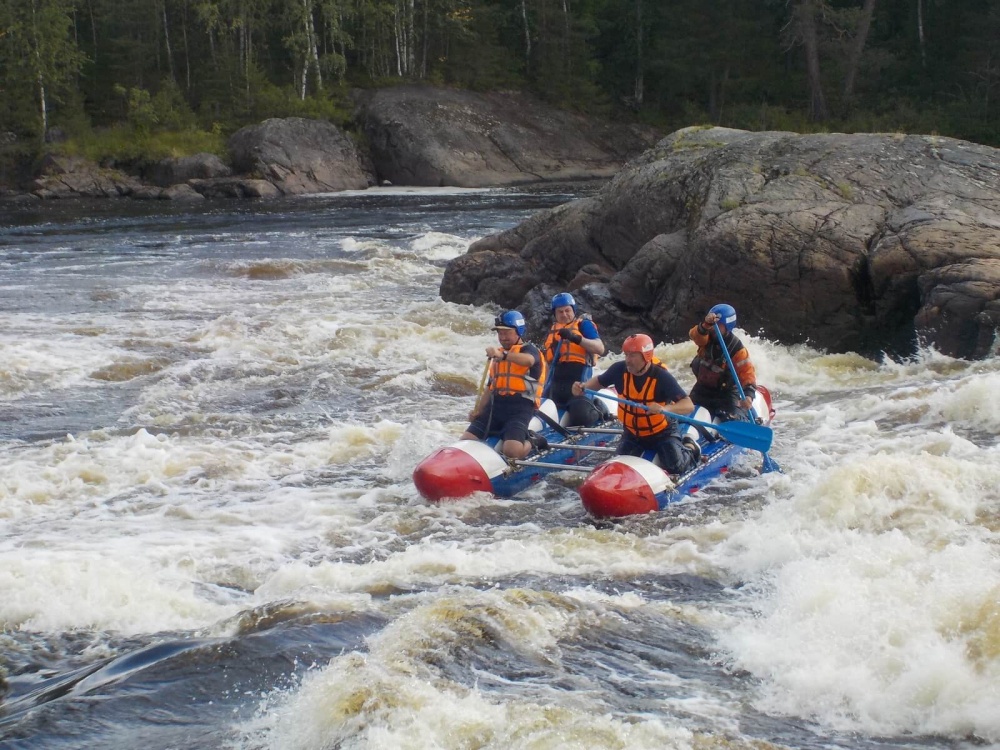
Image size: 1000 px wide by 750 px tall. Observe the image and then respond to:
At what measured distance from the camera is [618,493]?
8.06 meters

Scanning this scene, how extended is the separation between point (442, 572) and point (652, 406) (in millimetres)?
2257

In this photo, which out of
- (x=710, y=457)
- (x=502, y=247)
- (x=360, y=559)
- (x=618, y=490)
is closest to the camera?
(x=360, y=559)

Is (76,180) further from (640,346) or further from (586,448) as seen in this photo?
(640,346)

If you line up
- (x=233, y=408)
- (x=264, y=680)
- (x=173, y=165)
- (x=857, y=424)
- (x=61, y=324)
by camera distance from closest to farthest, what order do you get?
(x=264, y=680)
(x=857, y=424)
(x=233, y=408)
(x=61, y=324)
(x=173, y=165)

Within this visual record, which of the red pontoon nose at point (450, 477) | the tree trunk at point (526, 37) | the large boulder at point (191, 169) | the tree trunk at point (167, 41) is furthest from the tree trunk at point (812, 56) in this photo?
the red pontoon nose at point (450, 477)

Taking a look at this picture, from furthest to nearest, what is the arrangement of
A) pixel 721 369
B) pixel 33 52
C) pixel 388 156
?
1. pixel 33 52
2. pixel 388 156
3. pixel 721 369

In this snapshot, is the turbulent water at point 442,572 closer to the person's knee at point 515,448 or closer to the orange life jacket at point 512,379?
the person's knee at point 515,448

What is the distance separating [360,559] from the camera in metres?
7.55

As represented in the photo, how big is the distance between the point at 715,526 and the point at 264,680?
3543mm

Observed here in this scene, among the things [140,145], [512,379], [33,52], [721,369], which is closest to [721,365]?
[721,369]

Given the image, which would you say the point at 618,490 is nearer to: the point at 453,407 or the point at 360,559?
the point at 360,559

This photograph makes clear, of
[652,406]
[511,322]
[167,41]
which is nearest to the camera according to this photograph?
[652,406]

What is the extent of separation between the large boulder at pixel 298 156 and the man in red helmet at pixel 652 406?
29.0 m

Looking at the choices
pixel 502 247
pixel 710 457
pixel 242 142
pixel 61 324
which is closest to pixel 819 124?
pixel 242 142
